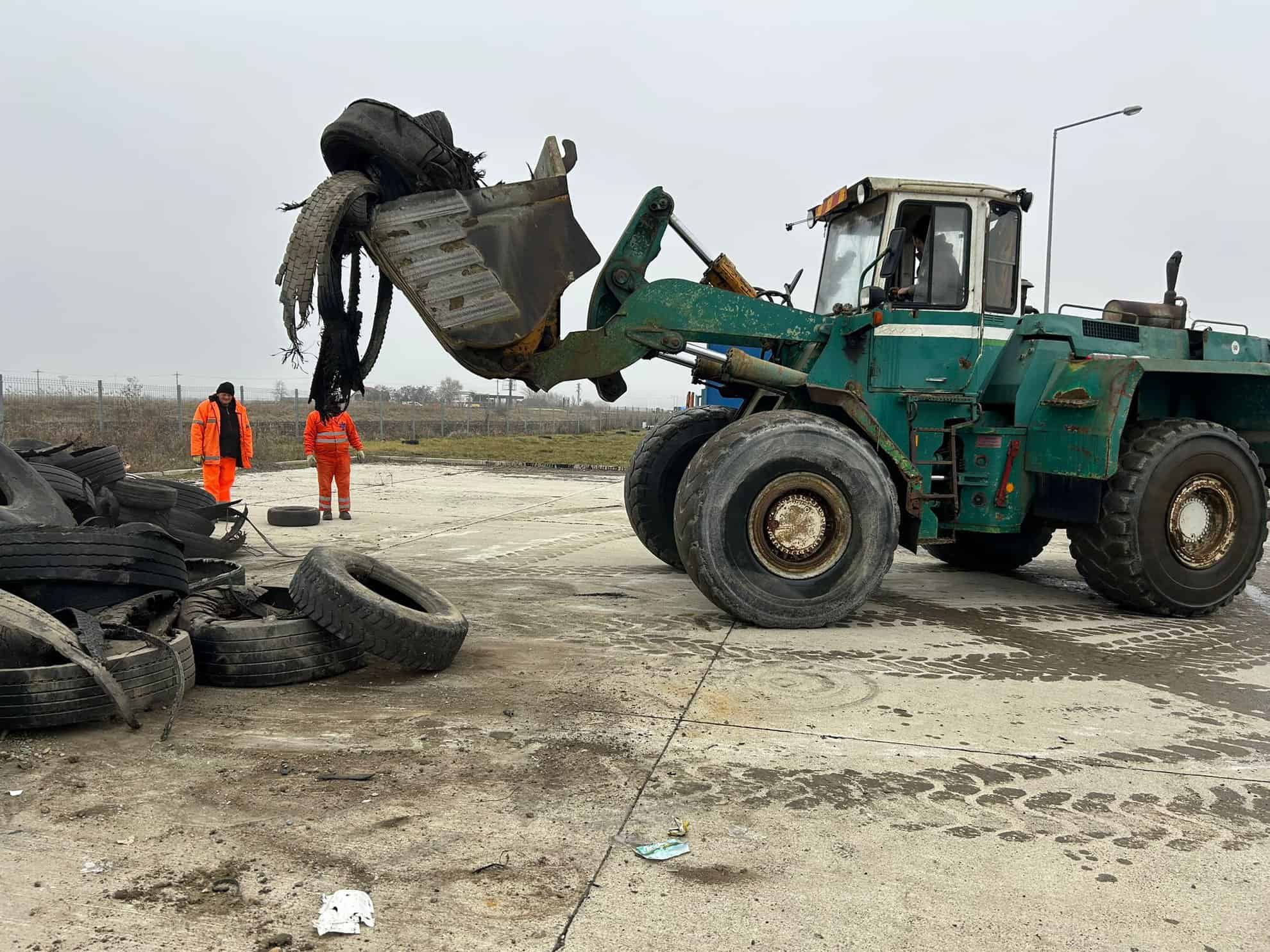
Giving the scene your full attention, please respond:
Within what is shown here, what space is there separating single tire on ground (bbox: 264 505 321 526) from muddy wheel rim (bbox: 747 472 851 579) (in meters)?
6.47

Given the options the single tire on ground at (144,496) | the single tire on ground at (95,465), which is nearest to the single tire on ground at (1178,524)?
the single tire on ground at (144,496)

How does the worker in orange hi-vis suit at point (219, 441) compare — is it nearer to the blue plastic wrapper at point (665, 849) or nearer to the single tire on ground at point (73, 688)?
the single tire on ground at point (73, 688)

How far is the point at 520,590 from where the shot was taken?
727 cm

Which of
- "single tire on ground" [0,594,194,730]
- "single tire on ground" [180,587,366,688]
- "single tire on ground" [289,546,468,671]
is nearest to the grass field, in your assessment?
"single tire on ground" [289,546,468,671]

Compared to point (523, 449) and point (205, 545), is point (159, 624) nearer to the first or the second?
point (205, 545)

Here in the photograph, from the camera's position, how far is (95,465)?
760cm

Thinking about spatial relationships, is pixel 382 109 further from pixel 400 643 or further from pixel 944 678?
pixel 944 678

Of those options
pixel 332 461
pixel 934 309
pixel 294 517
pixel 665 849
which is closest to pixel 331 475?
pixel 332 461

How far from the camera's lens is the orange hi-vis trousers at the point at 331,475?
11336 mm

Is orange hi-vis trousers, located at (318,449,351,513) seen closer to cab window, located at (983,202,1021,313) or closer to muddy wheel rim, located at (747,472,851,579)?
muddy wheel rim, located at (747,472,851,579)

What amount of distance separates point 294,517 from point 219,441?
4.34 feet

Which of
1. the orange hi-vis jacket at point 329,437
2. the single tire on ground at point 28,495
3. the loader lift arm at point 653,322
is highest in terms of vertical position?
the loader lift arm at point 653,322

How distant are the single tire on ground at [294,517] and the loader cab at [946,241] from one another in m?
6.72

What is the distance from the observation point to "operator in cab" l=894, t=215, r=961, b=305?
271 inches
